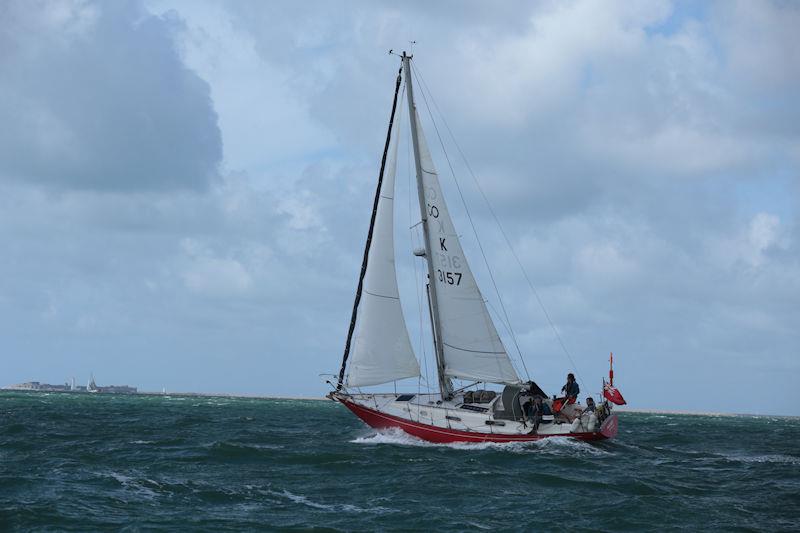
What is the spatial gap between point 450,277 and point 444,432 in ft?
24.5

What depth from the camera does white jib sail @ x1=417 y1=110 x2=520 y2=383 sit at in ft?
127

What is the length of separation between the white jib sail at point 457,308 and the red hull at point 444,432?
3.06m

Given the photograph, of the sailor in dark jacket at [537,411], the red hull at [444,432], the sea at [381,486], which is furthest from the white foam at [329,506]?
the sailor in dark jacket at [537,411]

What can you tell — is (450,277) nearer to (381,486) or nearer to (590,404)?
(590,404)

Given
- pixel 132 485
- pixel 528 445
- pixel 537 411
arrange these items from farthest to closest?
pixel 537 411, pixel 528 445, pixel 132 485

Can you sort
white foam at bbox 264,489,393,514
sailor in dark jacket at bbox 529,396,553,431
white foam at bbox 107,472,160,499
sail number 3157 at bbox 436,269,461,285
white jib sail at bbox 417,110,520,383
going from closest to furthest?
white foam at bbox 264,489,393,514 < white foam at bbox 107,472,160,499 < sailor in dark jacket at bbox 529,396,553,431 < white jib sail at bbox 417,110,520,383 < sail number 3157 at bbox 436,269,461,285

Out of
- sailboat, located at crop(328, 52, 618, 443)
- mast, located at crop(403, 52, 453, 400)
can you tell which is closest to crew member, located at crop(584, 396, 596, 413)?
sailboat, located at crop(328, 52, 618, 443)

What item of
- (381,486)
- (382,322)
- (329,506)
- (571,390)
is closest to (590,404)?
(571,390)

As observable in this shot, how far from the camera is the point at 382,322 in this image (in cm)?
3853

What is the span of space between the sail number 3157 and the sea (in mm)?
7805

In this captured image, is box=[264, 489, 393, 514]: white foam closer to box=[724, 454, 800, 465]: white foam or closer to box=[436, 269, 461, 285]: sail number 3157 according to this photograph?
box=[436, 269, 461, 285]: sail number 3157

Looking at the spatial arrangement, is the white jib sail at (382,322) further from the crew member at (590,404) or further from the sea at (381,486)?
the crew member at (590,404)

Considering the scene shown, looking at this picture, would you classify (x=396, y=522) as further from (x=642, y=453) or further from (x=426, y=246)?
(x=642, y=453)

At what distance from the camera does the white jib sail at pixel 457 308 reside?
38.8 m
